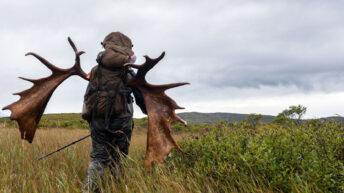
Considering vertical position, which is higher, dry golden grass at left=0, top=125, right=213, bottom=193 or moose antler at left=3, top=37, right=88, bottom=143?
moose antler at left=3, top=37, right=88, bottom=143

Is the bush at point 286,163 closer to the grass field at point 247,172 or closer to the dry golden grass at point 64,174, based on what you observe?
the grass field at point 247,172

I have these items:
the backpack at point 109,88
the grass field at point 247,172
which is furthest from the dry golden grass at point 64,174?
the backpack at point 109,88

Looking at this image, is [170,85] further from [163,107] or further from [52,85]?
[52,85]

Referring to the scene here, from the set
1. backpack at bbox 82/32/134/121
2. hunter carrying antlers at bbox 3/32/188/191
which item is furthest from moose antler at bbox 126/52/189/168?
backpack at bbox 82/32/134/121

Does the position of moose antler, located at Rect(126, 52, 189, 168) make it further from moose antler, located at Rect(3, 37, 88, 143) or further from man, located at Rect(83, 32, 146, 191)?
moose antler, located at Rect(3, 37, 88, 143)

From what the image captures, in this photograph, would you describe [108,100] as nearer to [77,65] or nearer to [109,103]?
[109,103]

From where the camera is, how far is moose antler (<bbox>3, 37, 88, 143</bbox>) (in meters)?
3.75

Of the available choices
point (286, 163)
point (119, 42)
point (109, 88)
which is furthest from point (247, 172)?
point (119, 42)

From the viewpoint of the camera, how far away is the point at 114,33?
3893 millimetres

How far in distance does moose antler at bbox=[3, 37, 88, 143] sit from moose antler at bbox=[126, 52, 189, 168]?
3.48 ft

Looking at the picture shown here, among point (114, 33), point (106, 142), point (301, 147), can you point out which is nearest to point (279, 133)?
point (301, 147)

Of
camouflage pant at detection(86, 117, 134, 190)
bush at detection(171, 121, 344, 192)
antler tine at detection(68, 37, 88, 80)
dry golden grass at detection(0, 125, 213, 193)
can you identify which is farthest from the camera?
antler tine at detection(68, 37, 88, 80)

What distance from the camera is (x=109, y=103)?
3.55m

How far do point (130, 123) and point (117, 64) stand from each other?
92 centimetres
